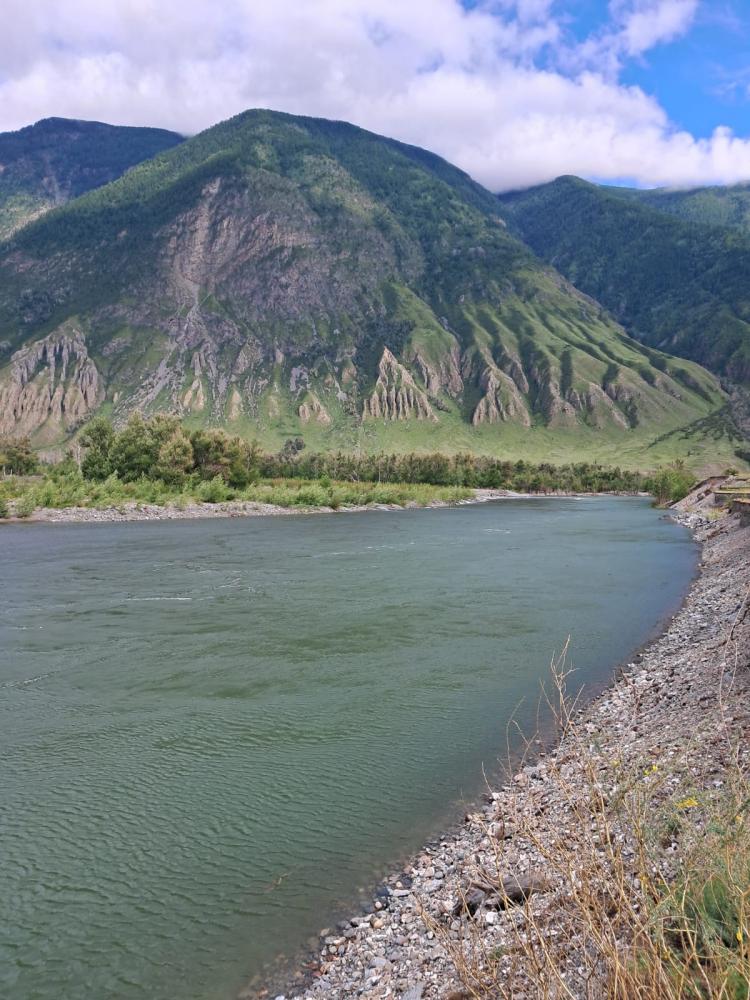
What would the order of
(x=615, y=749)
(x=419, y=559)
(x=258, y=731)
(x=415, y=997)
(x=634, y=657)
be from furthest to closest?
1. (x=419, y=559)
2. (x=634, y=657)
3. (x=258, y=731)
4. (x=615, y=749)
5. (x=415, y=997)

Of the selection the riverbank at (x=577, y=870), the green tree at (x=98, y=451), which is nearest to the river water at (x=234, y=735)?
the riverbank at (x=577, y=870)

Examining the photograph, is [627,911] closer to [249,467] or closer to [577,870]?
[577,870]

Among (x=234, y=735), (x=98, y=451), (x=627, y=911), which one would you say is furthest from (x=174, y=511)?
(x=627, y=911)

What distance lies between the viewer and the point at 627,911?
15.9 feet

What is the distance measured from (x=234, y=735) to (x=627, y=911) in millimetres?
12727

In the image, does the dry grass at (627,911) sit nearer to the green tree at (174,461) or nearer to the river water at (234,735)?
the river water at (234,735)

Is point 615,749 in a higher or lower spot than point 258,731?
higher

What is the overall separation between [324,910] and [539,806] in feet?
12.6

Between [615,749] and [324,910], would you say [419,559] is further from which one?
[324,910]

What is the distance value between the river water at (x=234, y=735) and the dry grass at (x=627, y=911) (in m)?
3.25

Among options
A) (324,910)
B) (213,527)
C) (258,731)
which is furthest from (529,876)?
(213,527)

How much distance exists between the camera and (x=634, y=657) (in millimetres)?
22062

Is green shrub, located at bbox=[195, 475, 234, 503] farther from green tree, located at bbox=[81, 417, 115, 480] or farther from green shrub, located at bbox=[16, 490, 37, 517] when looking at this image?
green shrub, located at bbox=[16, 490, 37, 517]

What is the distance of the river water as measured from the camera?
9398 mm
